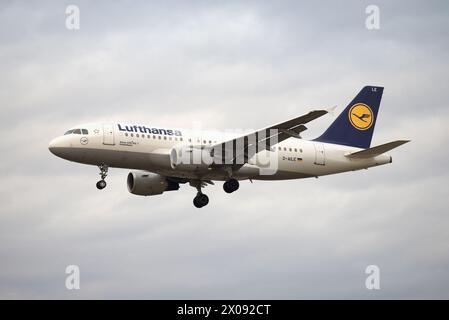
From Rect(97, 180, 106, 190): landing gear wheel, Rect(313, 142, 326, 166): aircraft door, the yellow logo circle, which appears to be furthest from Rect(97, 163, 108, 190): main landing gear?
the yellow logo circle

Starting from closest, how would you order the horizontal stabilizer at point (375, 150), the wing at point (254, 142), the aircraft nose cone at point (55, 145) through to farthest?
the wing at point (254, 142) < the aircraft nose cone at point (55, 145) < the horizontal stabilizer at point (375, 150)

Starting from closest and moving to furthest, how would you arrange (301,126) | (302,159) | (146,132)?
(301,126) → (146,132) → (302,159)

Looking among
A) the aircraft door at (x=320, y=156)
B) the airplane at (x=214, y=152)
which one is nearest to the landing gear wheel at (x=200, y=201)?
the airplane at (x=214, y=152)

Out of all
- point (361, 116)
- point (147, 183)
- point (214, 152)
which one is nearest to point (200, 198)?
point (147, 183)

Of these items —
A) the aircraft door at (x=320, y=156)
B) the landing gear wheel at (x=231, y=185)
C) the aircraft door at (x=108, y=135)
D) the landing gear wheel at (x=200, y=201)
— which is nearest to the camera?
the aircraft door at (x=108, y=135)

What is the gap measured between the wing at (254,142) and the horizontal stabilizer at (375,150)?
6454 millimetres

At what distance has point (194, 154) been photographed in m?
56.7

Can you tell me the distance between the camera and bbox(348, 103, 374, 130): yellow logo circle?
212 feet

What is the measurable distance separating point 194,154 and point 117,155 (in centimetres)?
438

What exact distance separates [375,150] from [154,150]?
539 inches

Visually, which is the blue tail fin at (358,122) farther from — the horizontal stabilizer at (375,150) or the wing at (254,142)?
the wing at (254,142)

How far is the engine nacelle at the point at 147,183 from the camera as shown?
61969 millimetres
